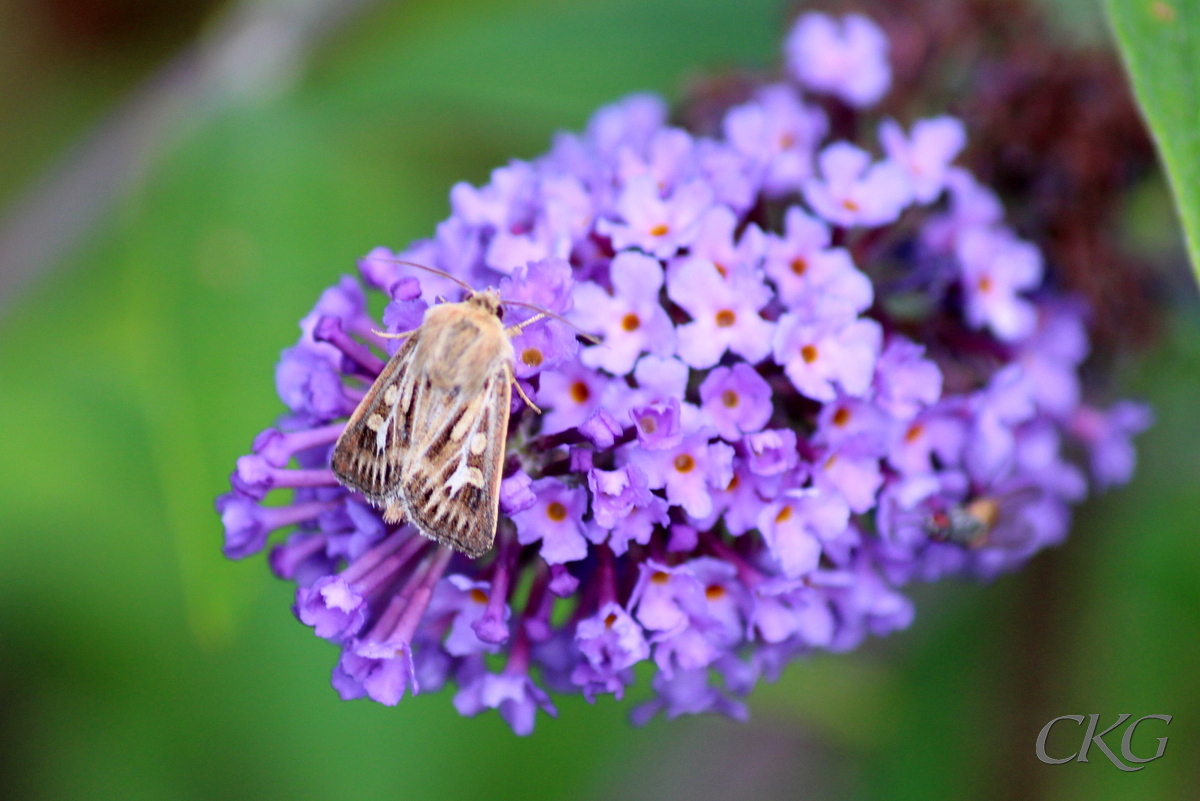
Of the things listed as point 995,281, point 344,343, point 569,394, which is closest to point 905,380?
point 995,281

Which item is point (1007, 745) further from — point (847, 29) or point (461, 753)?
point (847, 29)

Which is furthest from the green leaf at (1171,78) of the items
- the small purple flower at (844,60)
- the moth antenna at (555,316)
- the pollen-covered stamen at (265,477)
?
the pollen-covered stamen at (265,477)

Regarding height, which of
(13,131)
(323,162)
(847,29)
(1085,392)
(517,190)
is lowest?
(1085,392)

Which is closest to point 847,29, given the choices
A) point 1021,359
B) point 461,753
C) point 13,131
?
point 1021,359

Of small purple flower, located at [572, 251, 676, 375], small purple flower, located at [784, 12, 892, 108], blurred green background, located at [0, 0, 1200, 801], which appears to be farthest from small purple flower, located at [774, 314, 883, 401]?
blurred green background, located at [0, 0, 1200, 801]

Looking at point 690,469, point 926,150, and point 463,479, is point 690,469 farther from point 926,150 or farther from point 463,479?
point 926,150

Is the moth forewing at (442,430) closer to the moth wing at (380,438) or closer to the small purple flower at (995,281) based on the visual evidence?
the moth wing at (380,438)

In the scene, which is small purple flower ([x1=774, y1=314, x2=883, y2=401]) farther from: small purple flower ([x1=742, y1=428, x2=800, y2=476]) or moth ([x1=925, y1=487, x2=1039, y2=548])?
moth ([x1=925, y1=487, x2=1039, y2=548])

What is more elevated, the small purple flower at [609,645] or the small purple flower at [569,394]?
the small purple flower at [569,394]
